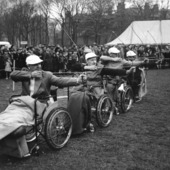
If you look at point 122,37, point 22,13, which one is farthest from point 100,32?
point 122,37

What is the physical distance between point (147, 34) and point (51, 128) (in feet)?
63.8

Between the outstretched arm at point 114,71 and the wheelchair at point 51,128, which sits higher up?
the outstretched arm at point 114,71

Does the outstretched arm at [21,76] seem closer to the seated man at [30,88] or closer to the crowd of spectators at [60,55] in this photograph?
the seated man at [30,88]

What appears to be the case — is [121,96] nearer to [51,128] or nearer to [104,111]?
[104,111]

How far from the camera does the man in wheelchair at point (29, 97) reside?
4.14 m

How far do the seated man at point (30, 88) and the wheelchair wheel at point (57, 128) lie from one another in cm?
28

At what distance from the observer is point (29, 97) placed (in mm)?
4793

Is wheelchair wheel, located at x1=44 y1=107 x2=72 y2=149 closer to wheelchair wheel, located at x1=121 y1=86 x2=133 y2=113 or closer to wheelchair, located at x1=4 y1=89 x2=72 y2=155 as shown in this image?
wheelchair, located at x1=4 y1=89 x2=72 y2=155

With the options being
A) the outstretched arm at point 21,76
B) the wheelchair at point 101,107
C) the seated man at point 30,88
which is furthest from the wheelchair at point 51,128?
the wheelchair at point 101,107

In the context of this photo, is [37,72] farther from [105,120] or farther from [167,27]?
[167,27]

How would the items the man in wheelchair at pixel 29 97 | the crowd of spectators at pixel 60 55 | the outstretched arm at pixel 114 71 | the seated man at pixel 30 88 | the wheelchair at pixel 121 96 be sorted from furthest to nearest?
the crowd of spectators at pixel 60 55, the wheelchair at pixel 121 96, the outstretched arm at pixel 114 71, the seated man at pixel 30 88, the man in wheelchair at pixel 29 97

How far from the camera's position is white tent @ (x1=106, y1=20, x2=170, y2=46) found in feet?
73.6

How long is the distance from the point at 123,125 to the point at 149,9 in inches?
1859

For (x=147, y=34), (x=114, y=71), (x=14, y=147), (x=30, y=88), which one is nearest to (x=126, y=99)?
(x=114, y=71)
